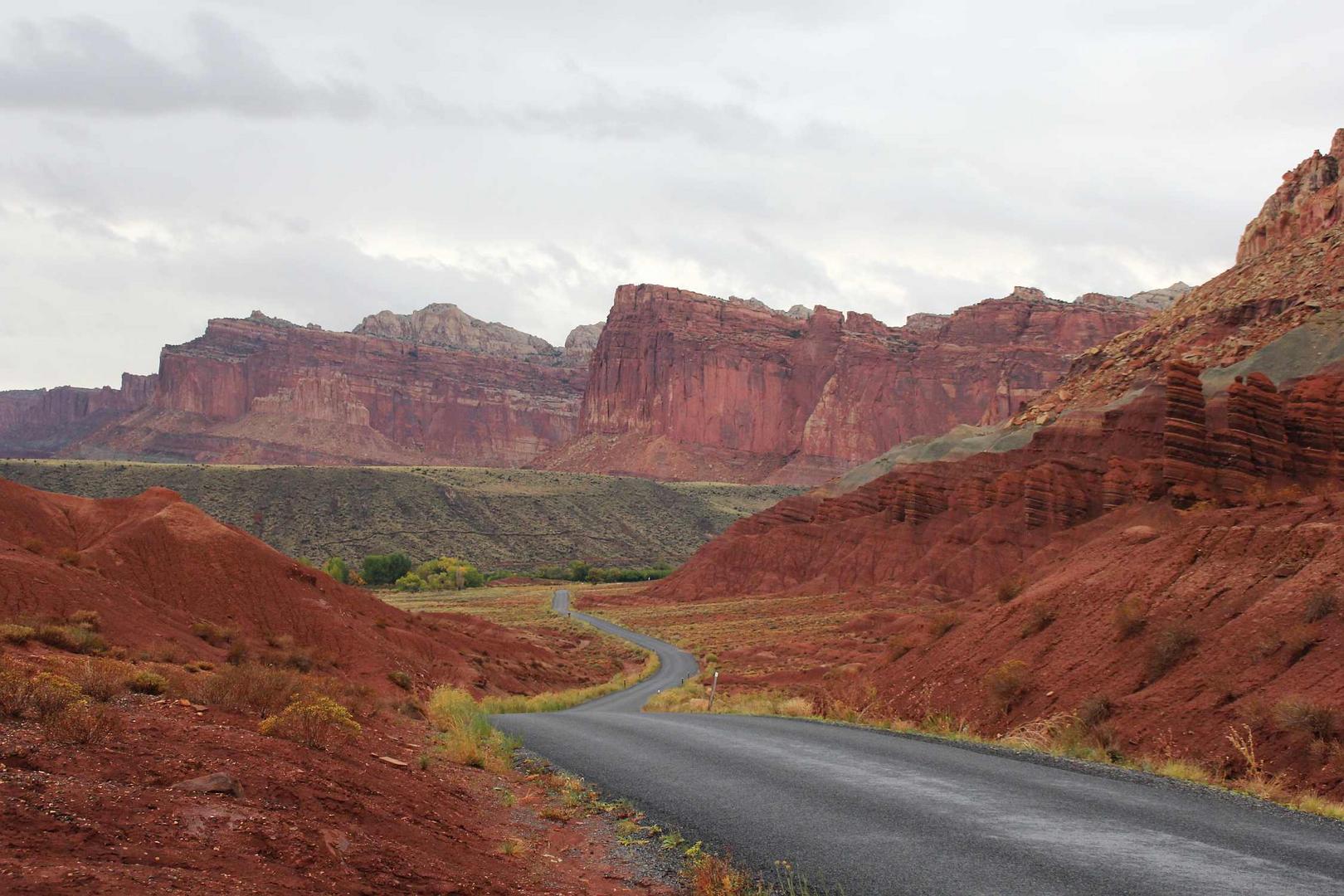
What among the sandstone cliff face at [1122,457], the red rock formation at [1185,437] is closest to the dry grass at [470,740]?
the sandstone cliff face at [1122,457]

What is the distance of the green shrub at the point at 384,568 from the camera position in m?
118

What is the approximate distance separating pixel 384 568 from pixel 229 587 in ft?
269

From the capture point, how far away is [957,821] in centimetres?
1030

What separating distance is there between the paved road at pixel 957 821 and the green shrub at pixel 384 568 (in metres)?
106

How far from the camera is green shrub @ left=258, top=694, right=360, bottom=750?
12.0 metres

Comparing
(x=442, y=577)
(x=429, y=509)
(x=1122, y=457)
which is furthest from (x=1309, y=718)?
(x=429, y=509)

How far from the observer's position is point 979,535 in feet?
249

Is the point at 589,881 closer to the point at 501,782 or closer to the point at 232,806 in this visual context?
the point at 232,806

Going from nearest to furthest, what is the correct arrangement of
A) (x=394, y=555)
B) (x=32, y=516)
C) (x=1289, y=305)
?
(x=32, y=516)
(x=1289, y=305)
(x=394, y=555)

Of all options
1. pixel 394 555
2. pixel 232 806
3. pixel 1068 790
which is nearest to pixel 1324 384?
pixel 1068 790

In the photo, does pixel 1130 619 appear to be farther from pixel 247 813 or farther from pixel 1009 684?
pixel 247 813

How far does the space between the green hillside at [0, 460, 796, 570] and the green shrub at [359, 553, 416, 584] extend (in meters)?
7.40

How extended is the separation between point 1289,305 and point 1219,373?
8811 millimetres

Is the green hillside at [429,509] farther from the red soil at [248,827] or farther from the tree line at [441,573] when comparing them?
the red soil at [248,827]
